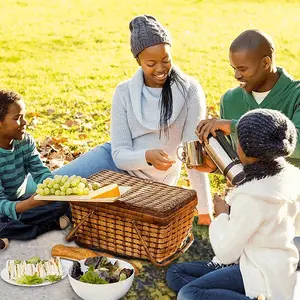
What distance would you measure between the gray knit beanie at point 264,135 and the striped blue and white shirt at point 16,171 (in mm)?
1576

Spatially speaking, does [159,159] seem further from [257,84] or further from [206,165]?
[257,84]

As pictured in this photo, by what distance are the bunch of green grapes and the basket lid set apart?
0.19 m

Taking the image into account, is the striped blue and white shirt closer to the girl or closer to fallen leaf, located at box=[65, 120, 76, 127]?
the girl

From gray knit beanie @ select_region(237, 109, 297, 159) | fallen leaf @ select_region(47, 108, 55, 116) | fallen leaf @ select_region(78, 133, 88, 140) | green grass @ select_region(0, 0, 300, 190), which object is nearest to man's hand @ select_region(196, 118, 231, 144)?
gray knit beanie @ select_region(237, 109, 297, 159)

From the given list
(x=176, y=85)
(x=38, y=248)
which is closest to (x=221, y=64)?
(x=176, y=85)

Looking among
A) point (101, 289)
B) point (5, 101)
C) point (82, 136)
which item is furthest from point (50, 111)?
point (101, 289)

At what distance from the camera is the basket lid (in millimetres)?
3451

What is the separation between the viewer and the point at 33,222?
152 inches

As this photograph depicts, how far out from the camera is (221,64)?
29.2ft

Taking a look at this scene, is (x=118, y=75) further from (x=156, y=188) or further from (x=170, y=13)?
(x=156, y=188)

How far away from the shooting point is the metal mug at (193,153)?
3680 mm

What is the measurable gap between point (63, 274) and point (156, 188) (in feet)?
2.35

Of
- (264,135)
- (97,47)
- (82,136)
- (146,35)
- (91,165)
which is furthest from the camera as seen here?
(97,47)

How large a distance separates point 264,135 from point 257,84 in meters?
1.02
